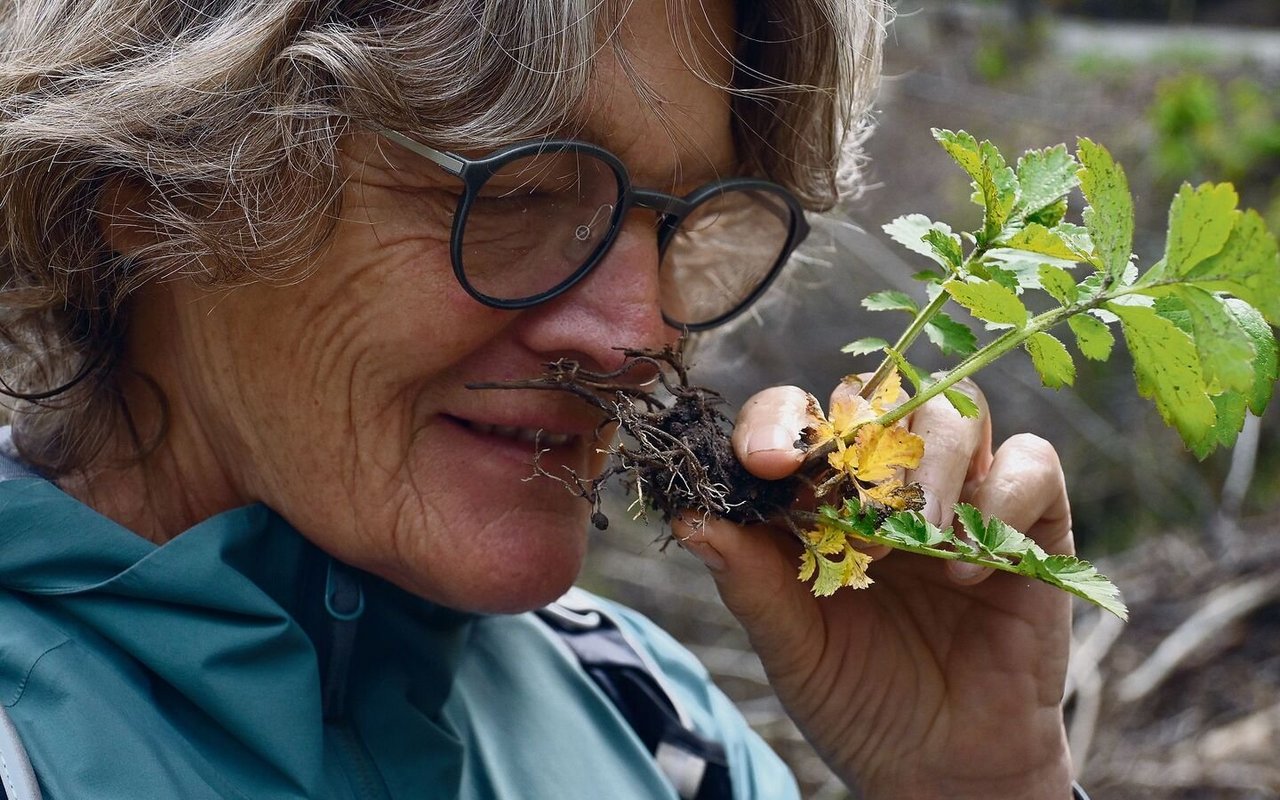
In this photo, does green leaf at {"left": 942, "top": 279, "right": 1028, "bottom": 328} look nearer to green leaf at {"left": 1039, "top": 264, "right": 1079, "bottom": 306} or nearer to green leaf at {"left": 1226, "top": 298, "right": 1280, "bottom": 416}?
green leaf at {"left": 1039, "top": 264, "right": 1079, "bottom": 306}

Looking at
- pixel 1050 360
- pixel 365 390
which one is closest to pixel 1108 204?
pixel 1050 360

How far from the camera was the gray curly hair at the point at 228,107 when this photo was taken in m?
1.38

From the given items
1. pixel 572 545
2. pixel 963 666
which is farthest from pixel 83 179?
pixel 963 666

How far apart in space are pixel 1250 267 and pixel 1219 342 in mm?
77

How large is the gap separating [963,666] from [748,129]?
98 cm

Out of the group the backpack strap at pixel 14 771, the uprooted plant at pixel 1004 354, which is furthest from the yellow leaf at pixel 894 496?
the backpack strap at pixel 14 771

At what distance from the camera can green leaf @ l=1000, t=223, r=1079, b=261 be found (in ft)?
4.01

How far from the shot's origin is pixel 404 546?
1.55m

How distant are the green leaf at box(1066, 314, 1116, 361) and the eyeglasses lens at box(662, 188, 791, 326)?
0.65 metres

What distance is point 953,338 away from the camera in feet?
4.47

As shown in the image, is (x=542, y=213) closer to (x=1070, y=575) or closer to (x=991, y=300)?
(x=991, y=300)

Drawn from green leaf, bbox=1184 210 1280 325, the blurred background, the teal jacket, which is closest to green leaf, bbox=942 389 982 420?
green leaf, bbox=1184 210 1280 325

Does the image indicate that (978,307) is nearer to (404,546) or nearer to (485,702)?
(404,546)

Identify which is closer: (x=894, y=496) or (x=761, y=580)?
(x=894, y=496)
